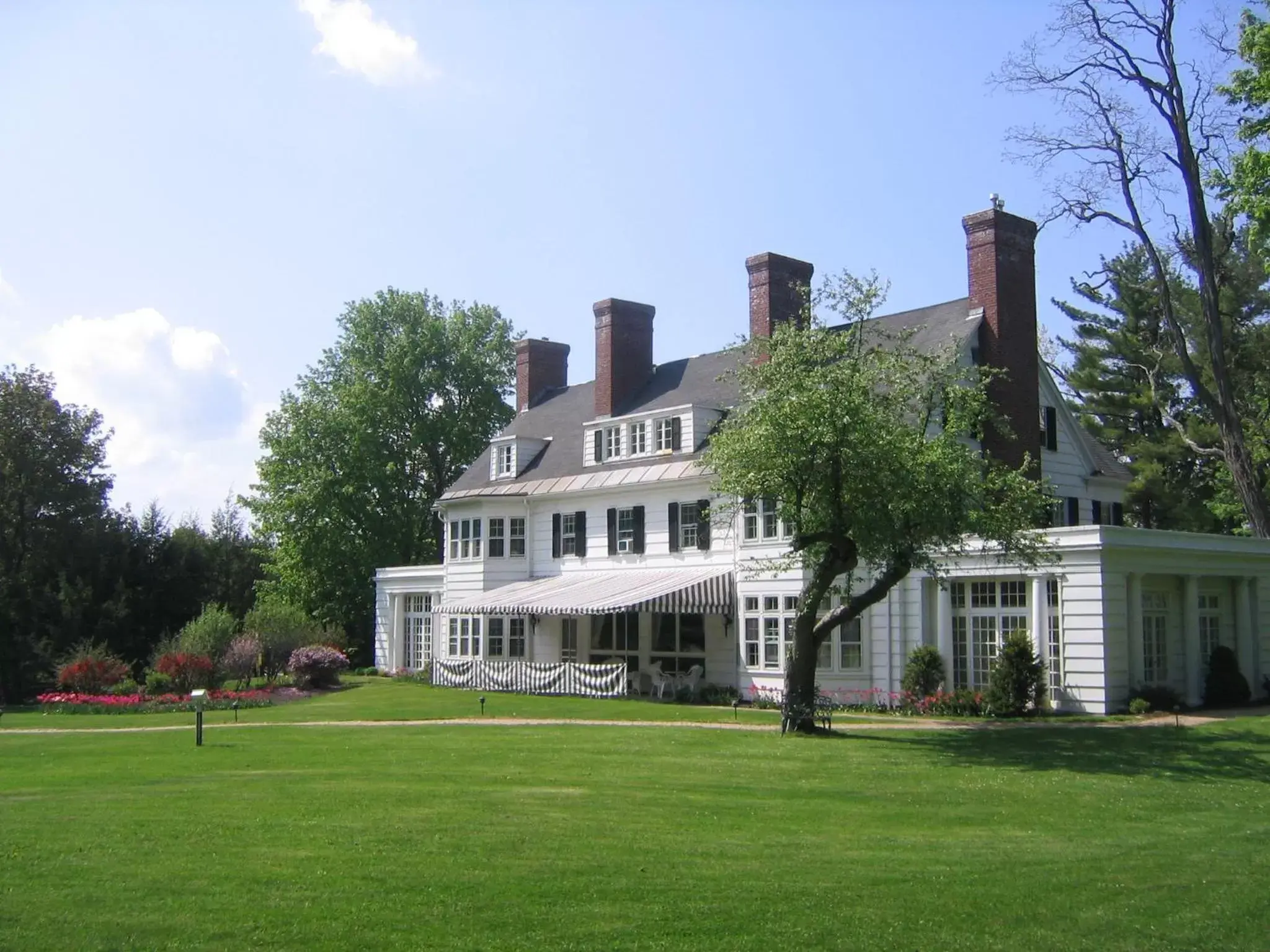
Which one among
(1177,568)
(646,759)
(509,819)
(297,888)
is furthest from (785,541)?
(297,888)

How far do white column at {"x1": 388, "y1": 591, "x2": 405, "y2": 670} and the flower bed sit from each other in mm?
9384

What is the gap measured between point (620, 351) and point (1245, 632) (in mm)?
18158

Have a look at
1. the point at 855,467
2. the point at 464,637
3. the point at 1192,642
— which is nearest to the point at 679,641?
the point at 464,637

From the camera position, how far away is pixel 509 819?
40.5 feet

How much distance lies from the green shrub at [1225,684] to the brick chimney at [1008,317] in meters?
5.54

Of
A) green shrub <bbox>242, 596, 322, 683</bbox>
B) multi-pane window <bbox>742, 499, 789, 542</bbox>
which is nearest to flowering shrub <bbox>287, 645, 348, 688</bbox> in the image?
green shrub <bbox>242, 596, 322, 683</bbox>

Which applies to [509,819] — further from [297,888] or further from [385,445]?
[385,445]

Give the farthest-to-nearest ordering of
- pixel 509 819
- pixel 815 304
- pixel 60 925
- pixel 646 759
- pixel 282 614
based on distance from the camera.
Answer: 1. pixel 282 614
2. pixel 815 304
3. pixel 646 759
4. pixel 509 819
5. pixel 60 925

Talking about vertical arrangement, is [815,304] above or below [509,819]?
above

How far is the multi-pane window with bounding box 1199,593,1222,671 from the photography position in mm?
27547

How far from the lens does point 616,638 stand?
34188 millimetres

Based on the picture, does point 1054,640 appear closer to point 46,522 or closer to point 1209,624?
point 1209,624

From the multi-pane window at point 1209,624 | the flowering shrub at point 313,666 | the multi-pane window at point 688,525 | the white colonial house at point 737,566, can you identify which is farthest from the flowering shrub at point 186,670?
the multi-pane window at point 1209,624

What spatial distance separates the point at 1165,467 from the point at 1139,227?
1461cm
